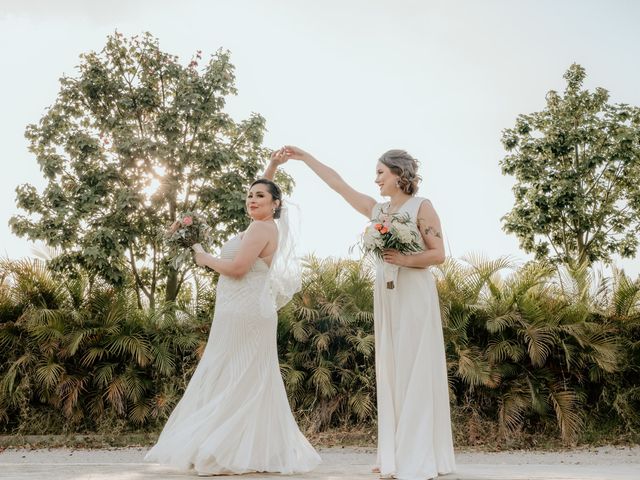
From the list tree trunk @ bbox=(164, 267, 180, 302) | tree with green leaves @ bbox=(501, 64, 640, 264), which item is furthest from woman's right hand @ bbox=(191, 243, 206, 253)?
tree with green leaves @ bbox=(501, 64, 640, 264)

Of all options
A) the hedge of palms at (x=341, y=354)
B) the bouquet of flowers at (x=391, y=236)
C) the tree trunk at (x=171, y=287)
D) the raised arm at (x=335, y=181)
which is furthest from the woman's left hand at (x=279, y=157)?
the tree trunk at (x=171, y=287)

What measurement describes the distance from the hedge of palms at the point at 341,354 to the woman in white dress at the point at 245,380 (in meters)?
4.63

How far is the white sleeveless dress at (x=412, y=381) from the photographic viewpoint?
5.13 metres

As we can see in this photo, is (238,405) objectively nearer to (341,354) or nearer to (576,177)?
(341,354)

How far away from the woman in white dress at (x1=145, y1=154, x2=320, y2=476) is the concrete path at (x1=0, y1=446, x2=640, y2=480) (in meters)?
0.17

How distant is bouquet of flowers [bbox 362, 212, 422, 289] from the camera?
5066 millimetres

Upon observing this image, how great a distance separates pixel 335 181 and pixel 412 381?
181cm

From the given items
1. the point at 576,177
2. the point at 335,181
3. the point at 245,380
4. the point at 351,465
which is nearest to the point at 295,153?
the point at 335,181

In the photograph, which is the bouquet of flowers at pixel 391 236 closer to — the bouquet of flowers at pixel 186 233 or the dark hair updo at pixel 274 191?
the dark hair updo at pixel 274 191

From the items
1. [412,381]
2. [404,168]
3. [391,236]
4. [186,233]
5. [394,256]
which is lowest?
[412,381]

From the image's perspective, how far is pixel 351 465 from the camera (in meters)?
6.51

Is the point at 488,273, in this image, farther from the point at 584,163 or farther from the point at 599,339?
the point at 584,163

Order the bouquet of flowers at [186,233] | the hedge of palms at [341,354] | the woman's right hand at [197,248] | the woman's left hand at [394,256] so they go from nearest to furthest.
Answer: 1. the woman's left hand at [394,256]
2. the woman's right hand at [197,248]
3. the bouquet of flowers at [186,233]
4. the hedge of palms at [341,354]

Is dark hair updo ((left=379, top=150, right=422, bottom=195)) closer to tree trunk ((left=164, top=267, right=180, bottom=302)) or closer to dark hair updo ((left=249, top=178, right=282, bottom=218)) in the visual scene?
dark hair updo ((left=249, top=178, right=282, bottom=218))
